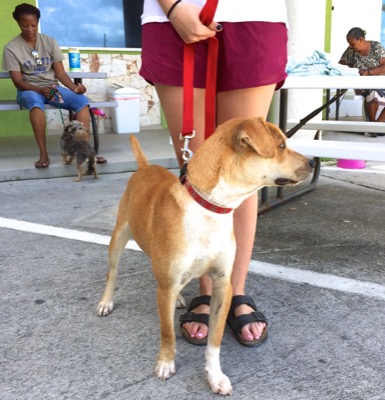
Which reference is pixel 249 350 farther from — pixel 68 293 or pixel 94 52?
pixel 94 52

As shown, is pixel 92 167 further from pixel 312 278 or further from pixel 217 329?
pixel 217 329

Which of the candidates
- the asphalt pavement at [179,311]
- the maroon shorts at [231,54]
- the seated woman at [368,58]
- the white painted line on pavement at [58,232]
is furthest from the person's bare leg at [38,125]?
the seated woman at [368,58]

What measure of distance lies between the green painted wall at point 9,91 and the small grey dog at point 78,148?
2834 millimetres

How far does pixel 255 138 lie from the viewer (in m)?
1.69

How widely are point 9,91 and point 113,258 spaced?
6.83 metres

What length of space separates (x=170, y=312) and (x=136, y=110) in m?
7.40

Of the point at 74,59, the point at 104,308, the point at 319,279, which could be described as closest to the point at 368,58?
the point at 74,59

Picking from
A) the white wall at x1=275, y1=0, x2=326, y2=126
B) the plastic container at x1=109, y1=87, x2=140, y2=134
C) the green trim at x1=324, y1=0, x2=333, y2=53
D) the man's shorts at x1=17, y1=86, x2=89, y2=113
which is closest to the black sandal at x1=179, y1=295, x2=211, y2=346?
the white wall at x1=275, y1=0, x2=326, y2=126

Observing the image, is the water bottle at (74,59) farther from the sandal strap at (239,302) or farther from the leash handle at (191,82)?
the sandal strap at (239,302)

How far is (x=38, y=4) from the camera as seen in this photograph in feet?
27.8

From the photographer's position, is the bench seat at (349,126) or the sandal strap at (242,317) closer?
the sandal strap at (242,317)

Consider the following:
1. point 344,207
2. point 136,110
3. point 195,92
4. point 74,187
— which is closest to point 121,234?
point 195,92

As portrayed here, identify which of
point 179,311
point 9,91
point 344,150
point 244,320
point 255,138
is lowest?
point 179,311

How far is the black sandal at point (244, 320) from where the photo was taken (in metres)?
2.27
